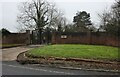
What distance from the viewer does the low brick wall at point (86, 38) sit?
3488 cm

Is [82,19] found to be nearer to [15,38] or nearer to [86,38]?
[15,38]

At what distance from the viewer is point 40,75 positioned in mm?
12898

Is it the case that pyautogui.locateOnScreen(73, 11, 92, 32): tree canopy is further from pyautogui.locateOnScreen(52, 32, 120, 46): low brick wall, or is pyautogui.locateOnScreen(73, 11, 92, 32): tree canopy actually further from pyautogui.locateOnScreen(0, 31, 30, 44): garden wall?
pyautogui.locateOnScreen(52, 32, 120, 46): low brick wall

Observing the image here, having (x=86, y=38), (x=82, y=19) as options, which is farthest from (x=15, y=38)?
(x=82, y=19)

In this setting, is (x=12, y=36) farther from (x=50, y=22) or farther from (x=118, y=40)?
(x=118, y=40)

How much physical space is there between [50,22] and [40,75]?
43.7 meters

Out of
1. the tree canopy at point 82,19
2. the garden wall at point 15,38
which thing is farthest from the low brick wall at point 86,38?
the tree canopy at point 82,19

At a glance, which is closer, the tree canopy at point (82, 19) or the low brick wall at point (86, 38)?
the low brick wall at point (86, 38)

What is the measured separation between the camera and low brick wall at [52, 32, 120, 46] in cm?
3488

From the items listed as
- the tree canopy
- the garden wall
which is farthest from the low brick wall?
the tree canopy

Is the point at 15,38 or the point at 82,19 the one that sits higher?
the point at 82,19

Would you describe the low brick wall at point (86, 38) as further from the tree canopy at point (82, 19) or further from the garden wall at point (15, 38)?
the tree canopy at point (82, 19)

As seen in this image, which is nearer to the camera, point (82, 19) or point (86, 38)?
point (86, 38)

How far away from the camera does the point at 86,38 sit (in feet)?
123
